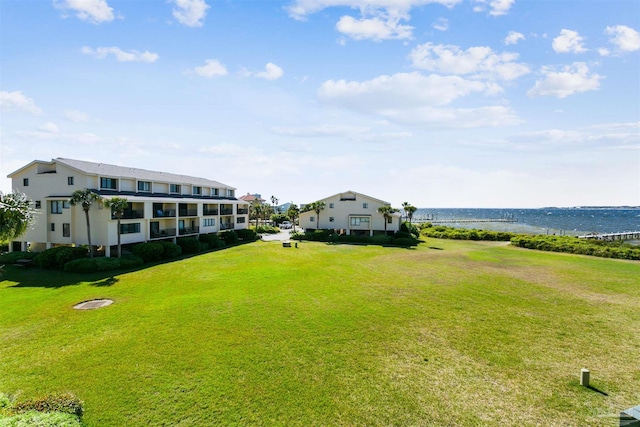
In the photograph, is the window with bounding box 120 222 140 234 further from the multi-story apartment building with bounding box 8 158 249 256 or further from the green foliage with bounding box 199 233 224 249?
the green foliage with bounding box 199 233 224 249

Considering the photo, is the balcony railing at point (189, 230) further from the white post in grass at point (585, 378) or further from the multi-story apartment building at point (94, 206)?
the white post in grass at point (585, 378)

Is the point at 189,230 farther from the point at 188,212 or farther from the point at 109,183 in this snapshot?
the point at 109,183

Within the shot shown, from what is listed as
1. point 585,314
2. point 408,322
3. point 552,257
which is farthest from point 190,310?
point 552,257

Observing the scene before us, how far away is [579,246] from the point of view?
4012cm

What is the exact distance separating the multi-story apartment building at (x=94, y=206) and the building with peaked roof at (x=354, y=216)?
922 inches

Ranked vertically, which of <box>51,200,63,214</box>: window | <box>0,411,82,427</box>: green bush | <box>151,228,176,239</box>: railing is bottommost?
<box>0,411,82,427</box>: green bush

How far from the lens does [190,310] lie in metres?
17.5

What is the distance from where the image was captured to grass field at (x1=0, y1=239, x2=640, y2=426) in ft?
30.9

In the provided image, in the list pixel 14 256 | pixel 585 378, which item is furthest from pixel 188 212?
pixel 585 378

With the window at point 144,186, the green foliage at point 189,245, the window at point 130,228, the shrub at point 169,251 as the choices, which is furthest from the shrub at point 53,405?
the window at point 144,186

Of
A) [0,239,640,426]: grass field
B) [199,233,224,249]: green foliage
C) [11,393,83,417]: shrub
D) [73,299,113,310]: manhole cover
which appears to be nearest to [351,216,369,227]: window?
[199,233,224,249]: green foliage

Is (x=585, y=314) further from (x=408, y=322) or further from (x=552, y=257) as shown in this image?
(x=552, y=257)

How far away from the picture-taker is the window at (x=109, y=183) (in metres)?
33.4

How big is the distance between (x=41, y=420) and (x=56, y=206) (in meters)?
32.6
